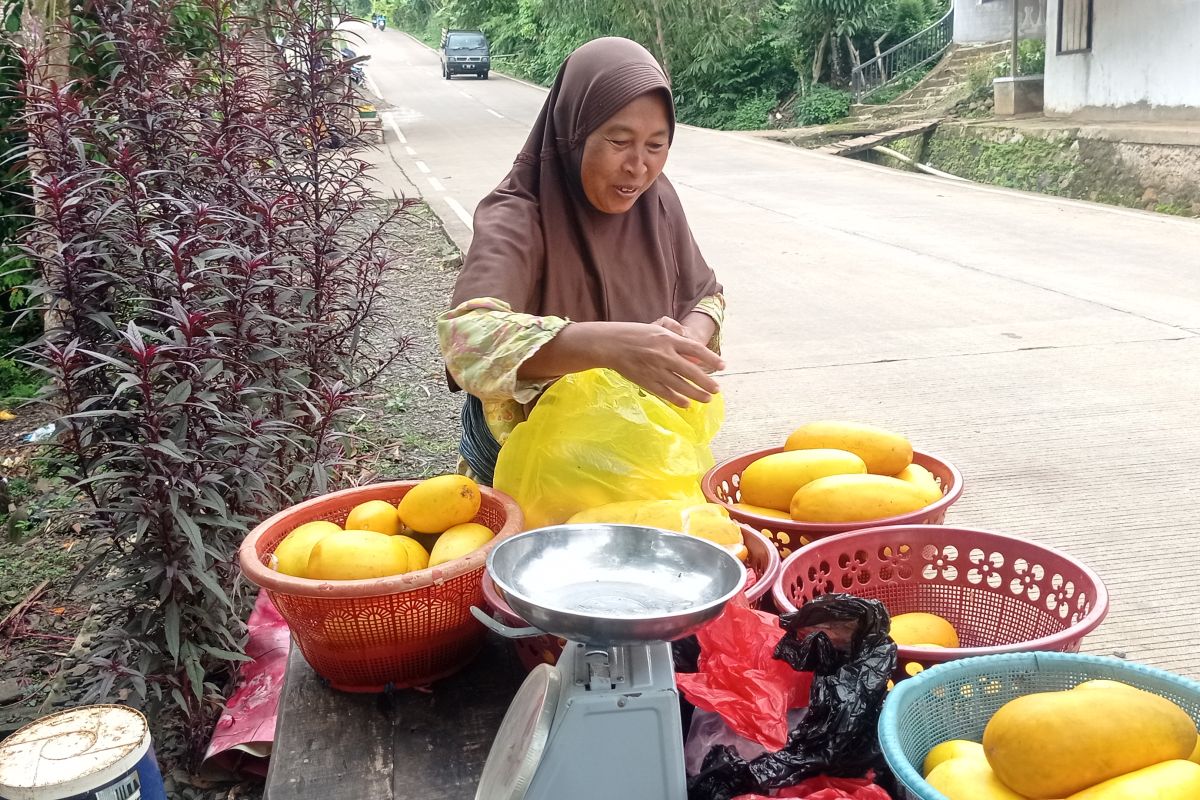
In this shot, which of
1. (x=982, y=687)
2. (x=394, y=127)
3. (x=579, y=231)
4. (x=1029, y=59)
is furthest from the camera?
(x=394, y=127)

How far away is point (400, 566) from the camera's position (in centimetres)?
197

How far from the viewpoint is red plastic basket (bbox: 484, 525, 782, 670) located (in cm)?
185

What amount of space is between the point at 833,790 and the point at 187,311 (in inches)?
69.3

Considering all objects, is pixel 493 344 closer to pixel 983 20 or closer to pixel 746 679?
pixel 746 679

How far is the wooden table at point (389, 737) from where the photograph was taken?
1867mm

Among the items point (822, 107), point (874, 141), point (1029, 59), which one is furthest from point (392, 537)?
point (822, 107)

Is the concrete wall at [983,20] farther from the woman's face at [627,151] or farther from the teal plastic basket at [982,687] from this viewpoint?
the teal plastic basket at [982,687]

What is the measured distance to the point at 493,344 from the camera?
2.07 m

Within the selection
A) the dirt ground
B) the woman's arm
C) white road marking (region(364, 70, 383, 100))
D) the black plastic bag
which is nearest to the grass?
the dirt ground

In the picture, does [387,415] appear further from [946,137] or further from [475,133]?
[475,133]

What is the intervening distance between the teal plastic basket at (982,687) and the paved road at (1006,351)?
1.22 meters

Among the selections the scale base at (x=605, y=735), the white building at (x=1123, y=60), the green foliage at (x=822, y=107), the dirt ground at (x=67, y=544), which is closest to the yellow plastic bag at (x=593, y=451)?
the scale base at (x=605, y=735)

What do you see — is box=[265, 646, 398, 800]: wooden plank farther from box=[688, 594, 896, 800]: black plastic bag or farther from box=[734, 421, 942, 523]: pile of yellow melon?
box=[734, 421, 942, 523]: pile of yellow melon

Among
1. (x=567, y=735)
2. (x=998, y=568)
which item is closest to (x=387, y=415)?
(x=998, y=568)
